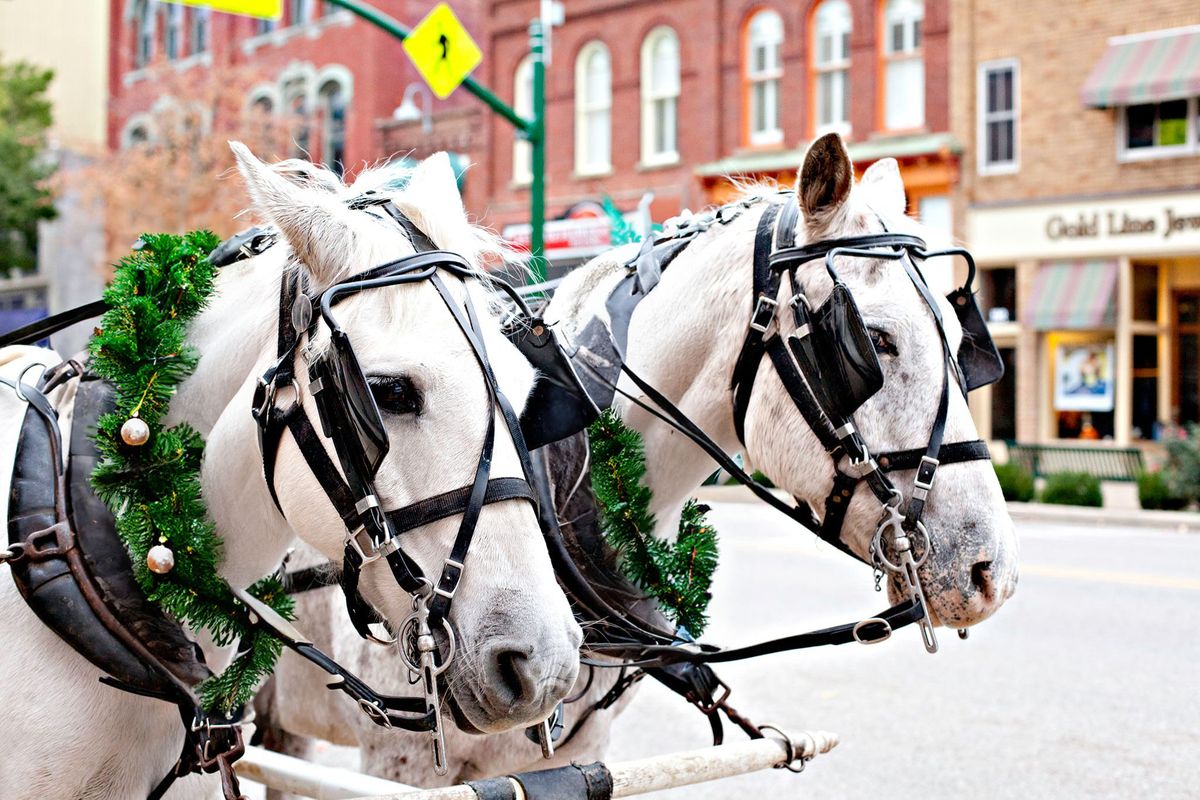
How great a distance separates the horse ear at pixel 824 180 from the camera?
2.96 metres

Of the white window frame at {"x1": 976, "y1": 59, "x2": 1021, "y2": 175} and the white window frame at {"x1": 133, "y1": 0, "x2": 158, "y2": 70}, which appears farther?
the white window frame at {"x1": 133, "y1": 0, "x2": 158, "y2": 70}

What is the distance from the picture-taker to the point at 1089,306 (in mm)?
20000

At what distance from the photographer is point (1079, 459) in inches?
768

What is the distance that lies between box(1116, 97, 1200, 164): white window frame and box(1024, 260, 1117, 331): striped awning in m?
1.87

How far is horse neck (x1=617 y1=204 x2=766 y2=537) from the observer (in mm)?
3252

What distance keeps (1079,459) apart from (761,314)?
18.2 meters

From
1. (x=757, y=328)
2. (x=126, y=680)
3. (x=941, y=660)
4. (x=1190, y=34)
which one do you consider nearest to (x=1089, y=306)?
(x=1190, y=34)

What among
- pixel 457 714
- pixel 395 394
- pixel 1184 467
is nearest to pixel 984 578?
pixel 457 714

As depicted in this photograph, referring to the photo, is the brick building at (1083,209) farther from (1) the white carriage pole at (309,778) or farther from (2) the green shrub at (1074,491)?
(1) the white carriage pole at (309,778)

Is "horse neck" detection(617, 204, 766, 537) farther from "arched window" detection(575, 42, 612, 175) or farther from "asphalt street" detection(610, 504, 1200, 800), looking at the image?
"arched window" detection(575, 42, 612, 175)

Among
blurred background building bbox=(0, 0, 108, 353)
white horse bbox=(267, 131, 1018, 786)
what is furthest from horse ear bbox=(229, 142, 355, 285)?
blurred background building bbox=(0, 0, 108, 353)

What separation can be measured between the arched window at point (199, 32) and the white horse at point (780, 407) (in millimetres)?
33287

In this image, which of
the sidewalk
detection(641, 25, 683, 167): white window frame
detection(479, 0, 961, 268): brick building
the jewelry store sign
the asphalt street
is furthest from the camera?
→ detection(641, 25, 683, 167): white window frame

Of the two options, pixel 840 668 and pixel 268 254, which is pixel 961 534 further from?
pixel 840 668
